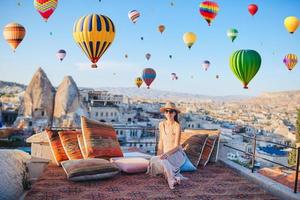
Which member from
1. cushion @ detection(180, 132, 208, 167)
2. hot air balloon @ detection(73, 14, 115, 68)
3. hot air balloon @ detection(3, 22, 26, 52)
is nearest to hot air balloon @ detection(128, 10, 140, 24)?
hot air balloon @ detection(3, 22, 26, 52)

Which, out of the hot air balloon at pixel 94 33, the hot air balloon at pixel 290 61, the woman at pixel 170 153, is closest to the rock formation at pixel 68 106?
the hot air balloon at pixel 290 61

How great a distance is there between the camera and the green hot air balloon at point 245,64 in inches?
723

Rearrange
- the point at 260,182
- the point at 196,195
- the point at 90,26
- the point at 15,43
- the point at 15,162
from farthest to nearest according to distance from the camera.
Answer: the point at 15,43, the point at 90,26, the point at 260,182, the point at 196,195, the point at 15,162

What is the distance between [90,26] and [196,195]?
1365cm

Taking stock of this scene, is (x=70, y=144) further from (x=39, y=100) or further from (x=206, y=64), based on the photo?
(x=39, y=100)

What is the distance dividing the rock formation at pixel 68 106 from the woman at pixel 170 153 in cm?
5411

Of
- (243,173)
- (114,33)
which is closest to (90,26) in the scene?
(114,33)

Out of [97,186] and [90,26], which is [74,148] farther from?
[90,26]

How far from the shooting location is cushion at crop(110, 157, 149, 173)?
659 cm

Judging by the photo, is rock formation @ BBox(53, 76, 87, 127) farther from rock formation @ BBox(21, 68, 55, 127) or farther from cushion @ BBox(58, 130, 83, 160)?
cushion @ BBox(58, 130, 83, 160)

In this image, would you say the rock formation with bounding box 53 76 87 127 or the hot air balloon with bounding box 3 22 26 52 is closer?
the hot air balloon with bounding box 3 22 26 52

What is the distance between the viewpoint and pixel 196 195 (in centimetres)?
551

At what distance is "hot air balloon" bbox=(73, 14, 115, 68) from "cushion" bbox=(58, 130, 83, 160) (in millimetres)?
11277

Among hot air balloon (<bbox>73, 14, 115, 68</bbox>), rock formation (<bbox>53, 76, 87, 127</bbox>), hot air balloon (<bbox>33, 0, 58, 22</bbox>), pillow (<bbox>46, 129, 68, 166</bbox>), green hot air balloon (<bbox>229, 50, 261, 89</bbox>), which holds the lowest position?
rock formation (<bbox>53, 76, 87, 127</bbox>)
